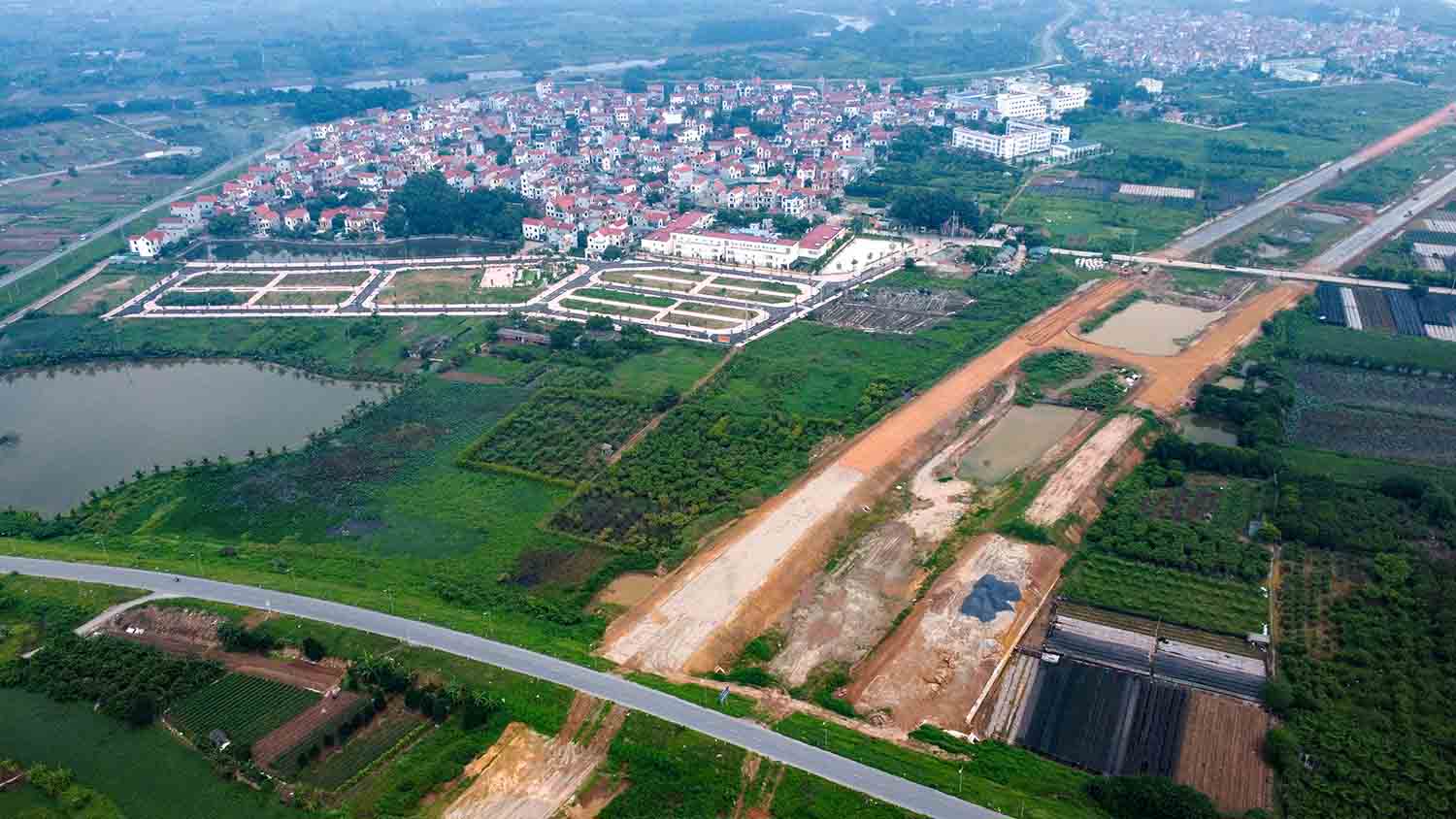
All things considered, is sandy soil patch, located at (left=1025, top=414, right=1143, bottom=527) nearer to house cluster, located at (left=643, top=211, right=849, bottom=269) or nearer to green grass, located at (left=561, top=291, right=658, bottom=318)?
green grass, located at (left=561, top=291, right=658, bottom=318)

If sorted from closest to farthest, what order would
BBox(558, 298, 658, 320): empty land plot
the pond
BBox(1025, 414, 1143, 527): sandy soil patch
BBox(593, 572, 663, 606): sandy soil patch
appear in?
BBox(593, 572, 663, 606): sandy soil patch, BBox(1025, 414, 1143, 527): sandy soil patch, the pond, BBox(558, 298, 658, 320): empty land plot

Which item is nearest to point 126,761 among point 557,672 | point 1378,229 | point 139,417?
point 557,672

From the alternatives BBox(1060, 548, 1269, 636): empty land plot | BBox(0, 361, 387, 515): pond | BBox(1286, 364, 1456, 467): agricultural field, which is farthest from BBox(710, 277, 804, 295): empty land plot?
BBox(1060, 548, 1269, 636): empty land plot

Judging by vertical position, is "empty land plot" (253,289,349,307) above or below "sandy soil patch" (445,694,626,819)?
above

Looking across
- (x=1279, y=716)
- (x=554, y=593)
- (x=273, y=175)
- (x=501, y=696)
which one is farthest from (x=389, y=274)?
(x=1279, y=716)

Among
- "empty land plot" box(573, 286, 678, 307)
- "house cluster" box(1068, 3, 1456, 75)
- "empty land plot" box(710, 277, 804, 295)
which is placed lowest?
"empty land plot" box(573, 286, 678, 307)

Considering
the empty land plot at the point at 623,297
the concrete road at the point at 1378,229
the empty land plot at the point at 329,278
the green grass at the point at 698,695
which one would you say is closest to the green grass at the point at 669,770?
the green grass at the point at 698,695

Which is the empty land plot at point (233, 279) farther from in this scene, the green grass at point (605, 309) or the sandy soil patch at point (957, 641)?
the sandy soil patch at point (957, 641)
